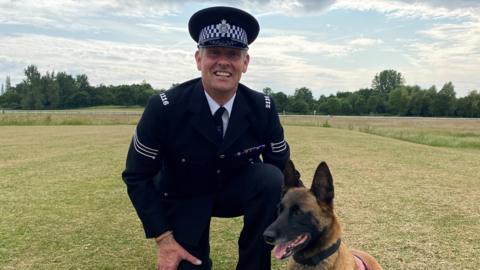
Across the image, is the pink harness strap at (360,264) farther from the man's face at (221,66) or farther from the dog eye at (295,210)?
the man's face at (221,66)

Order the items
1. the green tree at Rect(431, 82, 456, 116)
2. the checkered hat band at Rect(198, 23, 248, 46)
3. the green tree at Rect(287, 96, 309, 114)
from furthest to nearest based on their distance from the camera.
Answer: the green tree at Rect(287, 96, 309, 114) < the green tree at Rect(431, 82, 456, 116) < the checkered hat band at Rect(198, 23, 248, 46)

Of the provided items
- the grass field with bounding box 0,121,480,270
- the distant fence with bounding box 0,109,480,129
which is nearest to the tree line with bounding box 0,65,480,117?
the distant fence with bounding box 0,109,480,129

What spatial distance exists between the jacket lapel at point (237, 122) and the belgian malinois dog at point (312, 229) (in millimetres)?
636

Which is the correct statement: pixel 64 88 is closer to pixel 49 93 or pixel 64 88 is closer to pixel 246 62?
pixel 49 93

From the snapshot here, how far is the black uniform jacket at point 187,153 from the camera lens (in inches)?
128

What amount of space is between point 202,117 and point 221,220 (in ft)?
9.13

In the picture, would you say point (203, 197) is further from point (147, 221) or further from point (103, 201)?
point (103, 201)

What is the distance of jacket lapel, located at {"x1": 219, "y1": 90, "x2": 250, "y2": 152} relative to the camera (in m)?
3.41

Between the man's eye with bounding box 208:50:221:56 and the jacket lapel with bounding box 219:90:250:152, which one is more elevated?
the man's eye with bounding box 208:50:221:56

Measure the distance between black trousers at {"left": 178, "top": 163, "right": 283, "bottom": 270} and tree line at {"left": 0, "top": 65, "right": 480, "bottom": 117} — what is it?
5572 centimetres

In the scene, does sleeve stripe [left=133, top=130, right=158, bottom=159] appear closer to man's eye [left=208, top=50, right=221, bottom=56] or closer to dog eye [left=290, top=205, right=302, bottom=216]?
man's eye [left=208, top=50, right=221, bottom=56]

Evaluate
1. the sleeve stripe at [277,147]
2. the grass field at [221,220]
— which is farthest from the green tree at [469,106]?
the sleeve stripe at [277,147]

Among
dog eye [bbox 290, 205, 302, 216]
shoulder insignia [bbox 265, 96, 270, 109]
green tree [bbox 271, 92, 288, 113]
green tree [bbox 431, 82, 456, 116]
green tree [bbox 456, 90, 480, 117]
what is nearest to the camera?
dog eye [bbox 290, 205, 302, 216]

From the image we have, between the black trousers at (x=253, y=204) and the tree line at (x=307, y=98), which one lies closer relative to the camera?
the black trousers at (x=253, y=204)
